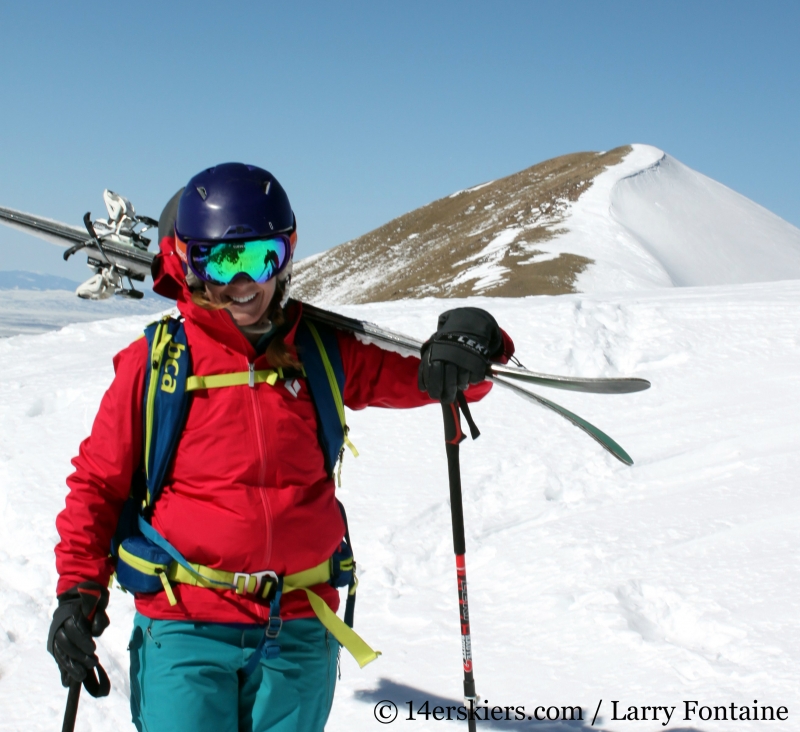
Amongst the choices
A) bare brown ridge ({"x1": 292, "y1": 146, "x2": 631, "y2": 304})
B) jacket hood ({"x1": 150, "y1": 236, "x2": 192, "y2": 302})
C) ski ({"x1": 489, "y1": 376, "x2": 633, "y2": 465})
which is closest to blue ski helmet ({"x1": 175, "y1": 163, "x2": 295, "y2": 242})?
jacket hood ({"x1": 150, "y1": 236, "x2": 192, "y2": 302})

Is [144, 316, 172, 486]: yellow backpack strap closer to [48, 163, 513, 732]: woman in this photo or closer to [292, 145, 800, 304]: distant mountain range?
[48, 163, 513, 732]: woman

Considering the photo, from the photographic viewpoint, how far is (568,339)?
7754 mm

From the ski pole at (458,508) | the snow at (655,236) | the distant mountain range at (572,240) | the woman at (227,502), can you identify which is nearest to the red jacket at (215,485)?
the woman at (227,502)

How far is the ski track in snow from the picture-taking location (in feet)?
12.5

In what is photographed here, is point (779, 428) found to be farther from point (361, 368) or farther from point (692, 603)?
point (361, 368)

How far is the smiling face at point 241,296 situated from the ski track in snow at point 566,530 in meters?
2.08

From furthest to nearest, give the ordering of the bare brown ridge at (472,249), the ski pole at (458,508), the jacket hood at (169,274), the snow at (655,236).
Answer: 1. the snow at (655,236)
2. the bare brown ridge at (472,249)
3. the ski pole at (458,508)
4. the jacket hood at (169,274)

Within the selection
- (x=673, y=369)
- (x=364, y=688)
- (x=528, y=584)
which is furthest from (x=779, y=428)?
(x=364, y=688)

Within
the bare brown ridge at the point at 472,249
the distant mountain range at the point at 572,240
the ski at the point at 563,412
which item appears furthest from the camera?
the distant mountain range at the point at 572,240

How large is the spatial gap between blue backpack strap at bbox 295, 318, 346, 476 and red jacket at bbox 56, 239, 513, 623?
57 mm

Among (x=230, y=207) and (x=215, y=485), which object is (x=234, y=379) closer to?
(x=215, y=485)

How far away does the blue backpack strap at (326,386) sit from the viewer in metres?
2.55

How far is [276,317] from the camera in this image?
8.43ft

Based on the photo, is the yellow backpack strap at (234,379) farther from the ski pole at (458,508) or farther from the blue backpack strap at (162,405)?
the ski pole at (458,508)
